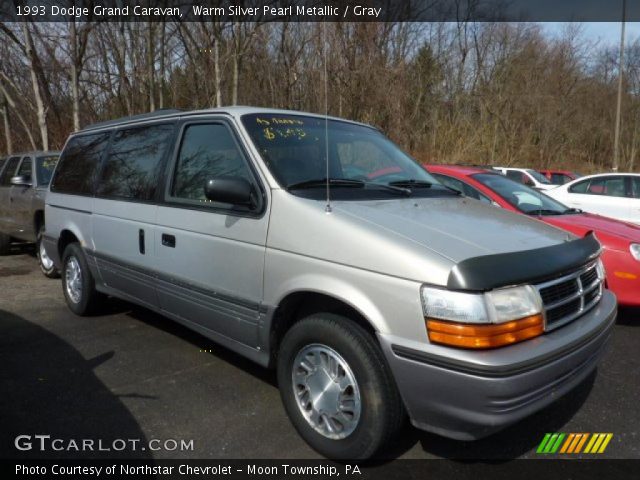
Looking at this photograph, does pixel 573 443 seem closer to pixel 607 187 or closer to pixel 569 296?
pixel 569 296

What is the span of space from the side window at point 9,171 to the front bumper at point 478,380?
8.07 meters

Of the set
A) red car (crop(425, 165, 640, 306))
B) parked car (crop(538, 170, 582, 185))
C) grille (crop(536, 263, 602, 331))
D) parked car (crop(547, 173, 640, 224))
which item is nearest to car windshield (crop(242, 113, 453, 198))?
red car (crop(425, 165, 640, 306))

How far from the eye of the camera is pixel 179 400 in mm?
3385

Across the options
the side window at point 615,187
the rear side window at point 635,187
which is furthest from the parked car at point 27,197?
the rear side window at point 635,187

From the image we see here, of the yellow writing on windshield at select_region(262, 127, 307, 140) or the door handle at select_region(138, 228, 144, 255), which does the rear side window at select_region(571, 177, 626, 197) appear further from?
the door handle at select_region(138, 228, 144, 255)

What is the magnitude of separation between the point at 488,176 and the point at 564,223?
4.31 feet

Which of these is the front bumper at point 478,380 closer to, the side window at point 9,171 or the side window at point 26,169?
the side window at point 26,169

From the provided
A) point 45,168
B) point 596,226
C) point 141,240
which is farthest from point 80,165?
point 596,226

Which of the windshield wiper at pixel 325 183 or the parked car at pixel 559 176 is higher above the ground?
the windshield wiper at pixel 325 183

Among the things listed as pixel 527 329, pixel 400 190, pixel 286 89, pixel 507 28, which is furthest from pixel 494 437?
pixel 507 28

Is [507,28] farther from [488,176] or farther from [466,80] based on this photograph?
[488,176]

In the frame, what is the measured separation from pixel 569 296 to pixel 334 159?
1.76 meters

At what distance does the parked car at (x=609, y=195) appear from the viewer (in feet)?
28.7

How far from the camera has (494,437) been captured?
2.97 m
